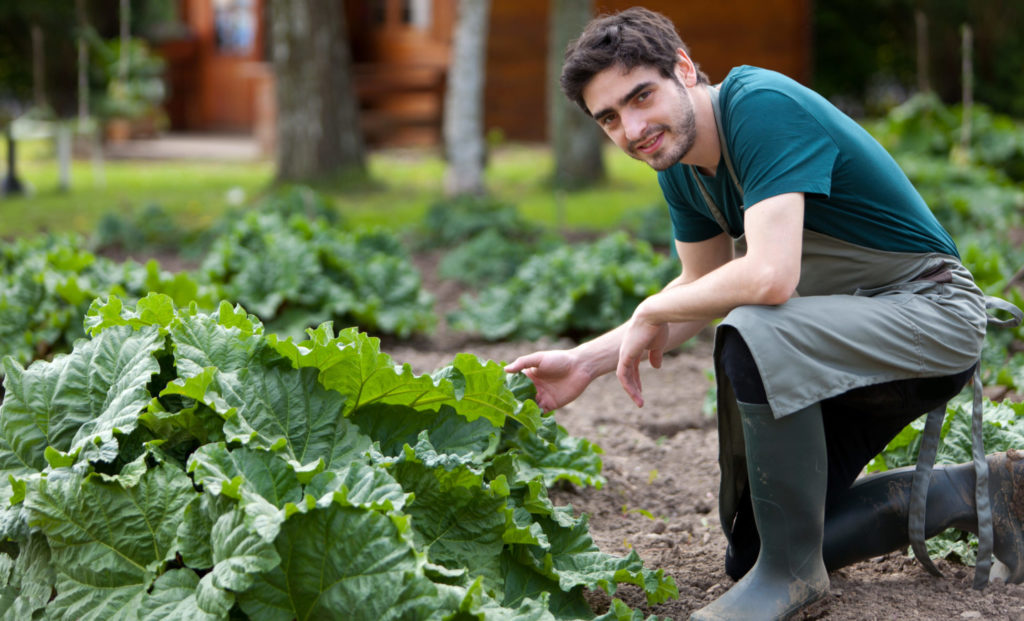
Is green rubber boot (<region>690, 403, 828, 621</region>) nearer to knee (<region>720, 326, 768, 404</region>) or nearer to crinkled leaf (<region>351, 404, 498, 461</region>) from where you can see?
knee (<region>720, 326, 768, 404</region>)

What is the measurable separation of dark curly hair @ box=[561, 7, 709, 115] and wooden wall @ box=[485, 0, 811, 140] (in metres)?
13.8

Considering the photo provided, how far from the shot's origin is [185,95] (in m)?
21.4

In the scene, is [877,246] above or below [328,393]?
above

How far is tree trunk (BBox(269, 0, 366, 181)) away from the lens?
1117 cm

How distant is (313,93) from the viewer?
11352 millimetres

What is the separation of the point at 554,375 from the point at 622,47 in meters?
0.87

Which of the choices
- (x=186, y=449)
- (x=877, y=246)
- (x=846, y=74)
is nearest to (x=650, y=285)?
(x=877, y=246)

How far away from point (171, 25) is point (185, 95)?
4.62 ft

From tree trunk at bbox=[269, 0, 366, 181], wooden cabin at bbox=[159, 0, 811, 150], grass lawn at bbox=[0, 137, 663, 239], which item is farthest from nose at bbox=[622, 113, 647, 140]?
wooden cabin at bbox=[159, 0, 811, 150]

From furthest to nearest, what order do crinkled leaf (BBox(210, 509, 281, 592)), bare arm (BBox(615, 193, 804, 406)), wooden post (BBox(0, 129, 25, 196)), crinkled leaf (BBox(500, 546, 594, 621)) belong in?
1. wooden post (BBox(0, 129, 25, 196))
2. crinkled leaf (BBox(500, 546, 594, 621))
3. bare arm (BBox(615, 193, 804, 406))
4. crinkled leaf (BBox(210, 509, 281, 592))

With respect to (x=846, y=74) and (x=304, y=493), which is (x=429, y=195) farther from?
(x=846, y=74)

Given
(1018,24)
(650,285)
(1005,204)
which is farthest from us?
(1018,24)

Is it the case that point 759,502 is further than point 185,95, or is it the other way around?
point 185,95

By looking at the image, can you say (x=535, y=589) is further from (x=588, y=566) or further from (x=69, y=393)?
(x=69, y=393)
